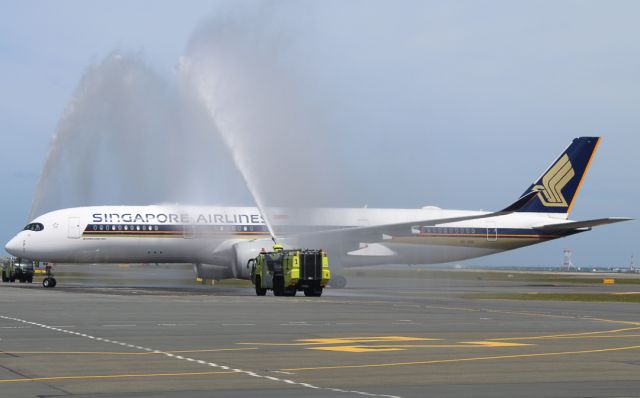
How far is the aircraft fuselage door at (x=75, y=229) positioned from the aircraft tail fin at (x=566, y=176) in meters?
32.7

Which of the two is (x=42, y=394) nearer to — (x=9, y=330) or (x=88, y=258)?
(x=9, y=330)

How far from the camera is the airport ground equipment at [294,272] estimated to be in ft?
148

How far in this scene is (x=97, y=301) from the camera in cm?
3947

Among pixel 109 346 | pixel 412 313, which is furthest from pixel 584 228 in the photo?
pixel 109 346

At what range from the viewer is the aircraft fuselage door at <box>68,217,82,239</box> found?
5800 cm

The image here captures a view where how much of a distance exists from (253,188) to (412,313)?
18.6m

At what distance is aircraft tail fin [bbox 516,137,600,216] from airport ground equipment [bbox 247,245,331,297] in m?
31.3

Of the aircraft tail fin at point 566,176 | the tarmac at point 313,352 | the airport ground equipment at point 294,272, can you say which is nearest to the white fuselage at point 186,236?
the airport ground equipment at point 294,272

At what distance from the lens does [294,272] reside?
45.1 m

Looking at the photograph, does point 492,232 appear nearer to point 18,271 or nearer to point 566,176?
point 566,176

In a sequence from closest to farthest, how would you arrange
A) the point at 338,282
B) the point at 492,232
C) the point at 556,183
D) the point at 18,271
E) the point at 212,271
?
the point at 338,282 → the point at 212,271 → the point at 492,232 → the point at 18,271 → the point at 556,183

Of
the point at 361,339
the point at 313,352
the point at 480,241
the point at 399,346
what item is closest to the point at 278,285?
the point at 361,339

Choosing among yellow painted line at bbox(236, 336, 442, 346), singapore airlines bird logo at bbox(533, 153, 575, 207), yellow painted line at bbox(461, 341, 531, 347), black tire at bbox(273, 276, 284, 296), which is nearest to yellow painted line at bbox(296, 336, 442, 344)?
yellow painted line at bbox(236, 336, 442, 346)

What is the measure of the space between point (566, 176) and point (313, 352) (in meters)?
57.3
